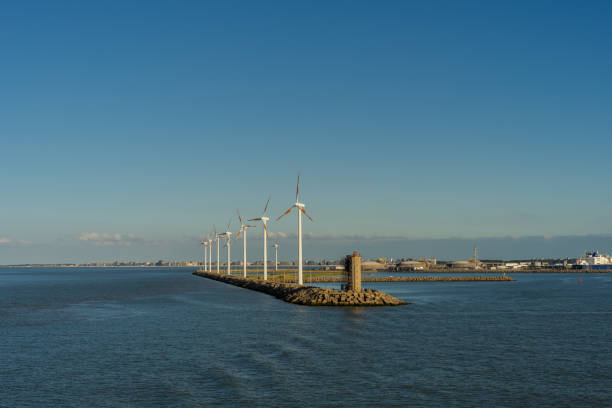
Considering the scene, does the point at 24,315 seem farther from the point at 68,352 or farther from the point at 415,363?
the point at 415,363

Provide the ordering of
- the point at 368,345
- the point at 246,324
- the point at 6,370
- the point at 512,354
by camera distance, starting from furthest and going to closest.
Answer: the point at 246,324 → the point at 368,345 → the point at 512,354 → the point at 6,370

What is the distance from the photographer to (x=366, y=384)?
3247 centimetres

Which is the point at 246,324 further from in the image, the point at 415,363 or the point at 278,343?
the point at 415,363

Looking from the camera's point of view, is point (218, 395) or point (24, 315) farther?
point (24, 315)

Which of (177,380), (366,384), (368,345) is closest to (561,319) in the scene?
(368,345)

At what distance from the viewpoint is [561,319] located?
67812 mm

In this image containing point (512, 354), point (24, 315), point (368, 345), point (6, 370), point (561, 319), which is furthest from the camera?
point (24, 315)

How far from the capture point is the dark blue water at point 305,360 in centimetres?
2991

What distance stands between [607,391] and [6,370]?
36881 millimetres

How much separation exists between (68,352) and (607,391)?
37.4 meters

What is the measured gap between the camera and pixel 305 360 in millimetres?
39406

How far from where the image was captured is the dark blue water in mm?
29906

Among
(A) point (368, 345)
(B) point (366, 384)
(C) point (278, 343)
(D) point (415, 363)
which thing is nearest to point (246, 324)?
(C) point (278, 343)

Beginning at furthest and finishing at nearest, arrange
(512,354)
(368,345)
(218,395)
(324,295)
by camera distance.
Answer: (324,295), (368,345), (512,354), (218,395)
